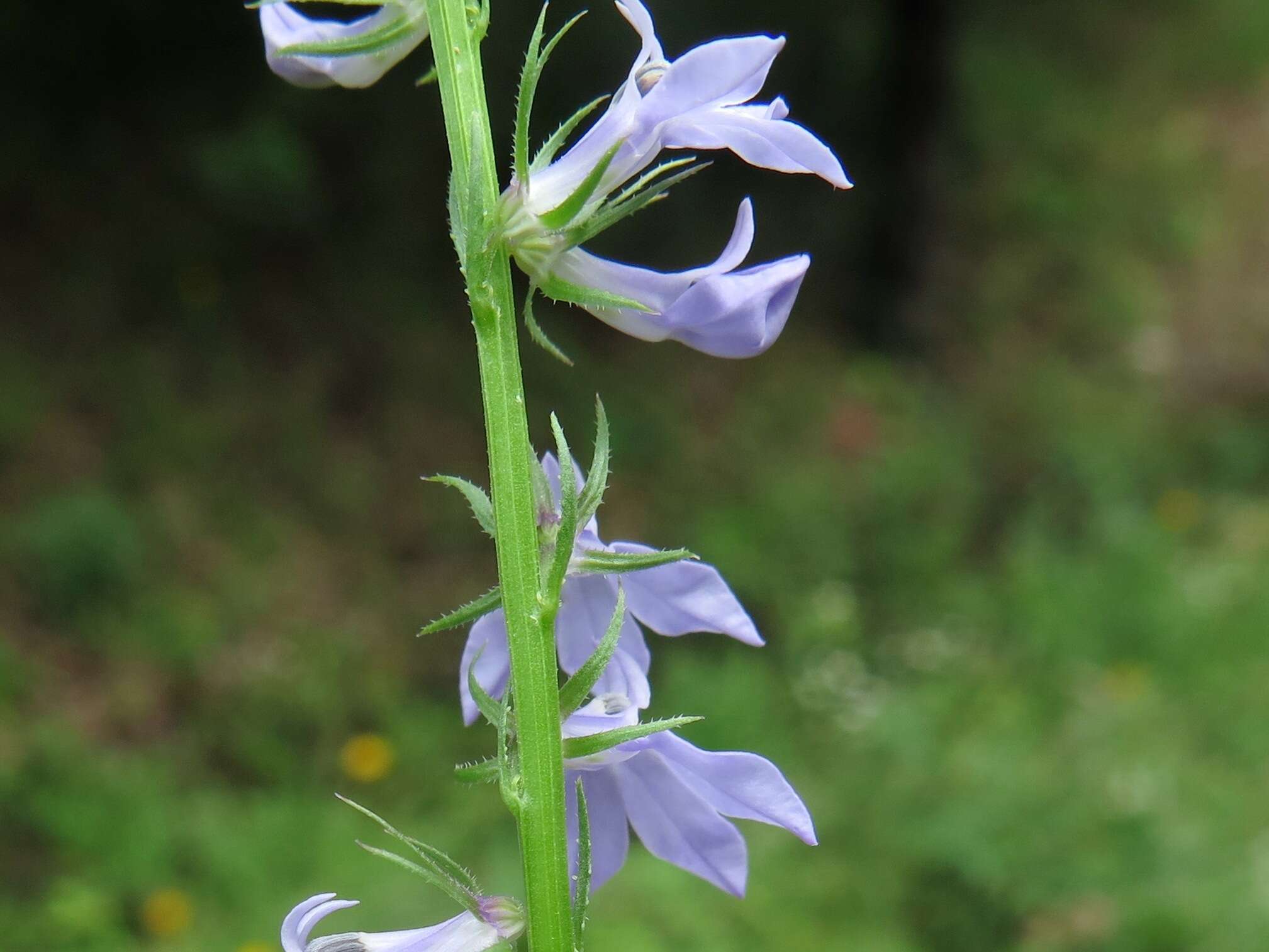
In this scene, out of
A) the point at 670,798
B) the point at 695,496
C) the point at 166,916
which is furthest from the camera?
the point at 695,496

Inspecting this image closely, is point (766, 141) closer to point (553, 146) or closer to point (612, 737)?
point (553, 146)

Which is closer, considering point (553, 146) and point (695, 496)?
point (553, 146)

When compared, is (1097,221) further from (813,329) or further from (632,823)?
(632,823)

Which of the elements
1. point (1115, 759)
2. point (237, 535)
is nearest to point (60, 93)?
point (237, 535)

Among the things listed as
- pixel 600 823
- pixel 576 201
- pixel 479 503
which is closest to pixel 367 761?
pixel 600 823

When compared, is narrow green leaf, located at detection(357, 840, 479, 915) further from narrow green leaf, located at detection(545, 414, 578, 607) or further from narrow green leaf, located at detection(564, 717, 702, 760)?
narrow green leaf, located at detection(545, 414, 578, 607)
